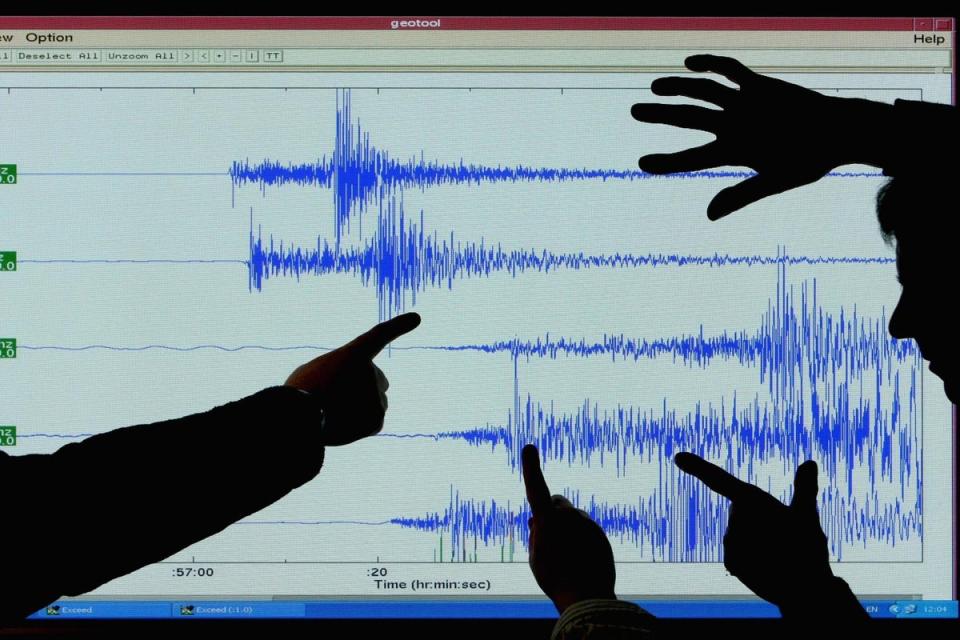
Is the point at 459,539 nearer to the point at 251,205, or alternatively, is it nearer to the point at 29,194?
the point at 251,205

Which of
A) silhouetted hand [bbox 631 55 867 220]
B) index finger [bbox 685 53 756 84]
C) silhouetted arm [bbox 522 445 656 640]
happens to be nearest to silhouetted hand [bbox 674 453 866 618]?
silhouetted arm [bbox 522 445 656 640]

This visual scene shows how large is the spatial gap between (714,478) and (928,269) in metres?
0.30

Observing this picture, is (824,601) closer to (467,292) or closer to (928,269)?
(928,269)

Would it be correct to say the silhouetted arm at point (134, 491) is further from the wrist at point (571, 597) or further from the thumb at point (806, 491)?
the thumb at point (806, 491)

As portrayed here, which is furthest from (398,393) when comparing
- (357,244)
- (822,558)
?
(822,558)

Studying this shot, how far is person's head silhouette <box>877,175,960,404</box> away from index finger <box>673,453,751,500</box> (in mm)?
250

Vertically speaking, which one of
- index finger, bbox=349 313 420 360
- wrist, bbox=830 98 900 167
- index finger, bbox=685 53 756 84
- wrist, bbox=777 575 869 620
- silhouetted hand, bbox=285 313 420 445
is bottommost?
wrist, bbox=777 575 869 620

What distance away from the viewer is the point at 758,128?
871 mm

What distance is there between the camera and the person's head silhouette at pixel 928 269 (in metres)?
0.84

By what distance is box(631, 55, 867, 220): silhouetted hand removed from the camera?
0.85 meters

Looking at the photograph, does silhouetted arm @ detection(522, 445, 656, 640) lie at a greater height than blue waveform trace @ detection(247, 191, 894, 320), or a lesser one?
lesser

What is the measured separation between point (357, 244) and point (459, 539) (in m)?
0.41

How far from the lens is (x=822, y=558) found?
2.93 feet

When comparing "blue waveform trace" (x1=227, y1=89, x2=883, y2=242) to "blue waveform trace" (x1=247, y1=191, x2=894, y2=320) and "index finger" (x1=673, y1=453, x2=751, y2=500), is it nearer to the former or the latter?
"blue waveform trace" (x1=247, y1=191, x2=894, y2=320)
